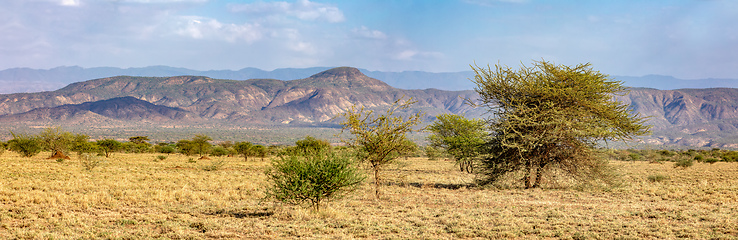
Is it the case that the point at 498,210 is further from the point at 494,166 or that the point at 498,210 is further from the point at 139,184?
the point at 139,184

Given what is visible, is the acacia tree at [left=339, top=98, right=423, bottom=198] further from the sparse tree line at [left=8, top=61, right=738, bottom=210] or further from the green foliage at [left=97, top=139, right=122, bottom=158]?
the green foliage at [left=97, top=139, right=122, bottom=158]

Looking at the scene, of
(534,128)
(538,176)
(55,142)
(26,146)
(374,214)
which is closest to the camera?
(374,214)

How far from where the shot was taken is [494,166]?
67.3ft

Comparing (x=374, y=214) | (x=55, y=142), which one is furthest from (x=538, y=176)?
(x=55, y=142)

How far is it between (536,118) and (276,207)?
474 inches

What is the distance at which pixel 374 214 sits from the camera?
13.9 meters

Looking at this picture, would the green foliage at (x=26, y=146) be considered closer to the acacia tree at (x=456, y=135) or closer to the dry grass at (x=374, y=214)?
the dry grass at (x=374, y=214)

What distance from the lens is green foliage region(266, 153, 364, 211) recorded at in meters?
12.9

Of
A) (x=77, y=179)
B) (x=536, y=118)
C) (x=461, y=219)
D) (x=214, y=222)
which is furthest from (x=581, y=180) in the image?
(x=77, y=179)

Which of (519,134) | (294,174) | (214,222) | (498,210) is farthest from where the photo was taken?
(519,134)

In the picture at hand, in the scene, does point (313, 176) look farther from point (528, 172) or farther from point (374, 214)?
point (528, 172)

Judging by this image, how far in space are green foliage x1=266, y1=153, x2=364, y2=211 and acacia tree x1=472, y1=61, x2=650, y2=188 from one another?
8447mm

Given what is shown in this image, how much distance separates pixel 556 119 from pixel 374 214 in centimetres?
978

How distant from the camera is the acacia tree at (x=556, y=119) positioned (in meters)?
18.7
